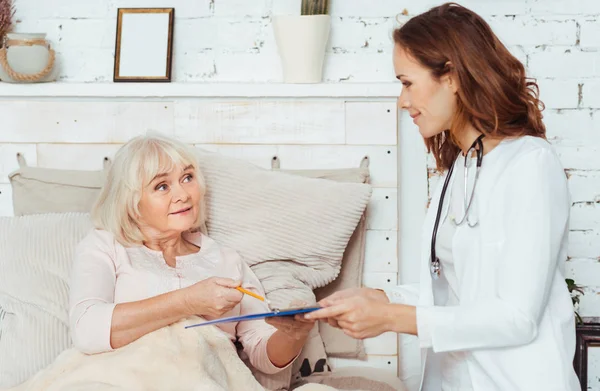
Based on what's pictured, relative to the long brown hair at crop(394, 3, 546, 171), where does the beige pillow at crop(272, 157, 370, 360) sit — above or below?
below

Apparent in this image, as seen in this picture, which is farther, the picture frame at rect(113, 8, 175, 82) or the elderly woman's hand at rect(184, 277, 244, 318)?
the picture frame at rect(113, 8, 175, 82)

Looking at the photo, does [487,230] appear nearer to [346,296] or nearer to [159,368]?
[346,296]

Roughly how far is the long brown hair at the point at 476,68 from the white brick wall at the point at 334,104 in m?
0.73

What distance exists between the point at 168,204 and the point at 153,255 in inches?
5.5

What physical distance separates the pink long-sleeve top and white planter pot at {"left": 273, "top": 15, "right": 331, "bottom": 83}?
0.61 meters

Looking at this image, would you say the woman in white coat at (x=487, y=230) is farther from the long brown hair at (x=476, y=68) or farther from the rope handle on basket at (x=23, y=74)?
the rope handle on basket at (x=23, y=74)

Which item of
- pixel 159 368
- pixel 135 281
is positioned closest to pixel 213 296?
pixel 159 368

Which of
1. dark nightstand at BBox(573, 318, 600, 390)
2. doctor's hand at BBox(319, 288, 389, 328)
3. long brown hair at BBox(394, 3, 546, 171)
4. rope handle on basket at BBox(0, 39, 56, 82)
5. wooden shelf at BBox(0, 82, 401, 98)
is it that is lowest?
dark nightstand at BBox(573, 318, 600, 390)

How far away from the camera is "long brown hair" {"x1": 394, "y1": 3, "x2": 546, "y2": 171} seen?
1559 mm

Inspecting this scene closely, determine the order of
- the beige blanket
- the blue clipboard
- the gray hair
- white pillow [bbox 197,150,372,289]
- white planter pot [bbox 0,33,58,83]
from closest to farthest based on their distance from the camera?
the blue clipboard
the beige blanket
the gray hair
white pillow [bbox 197,150,372,289]
white planter pot [bbox 0,33,58,83]

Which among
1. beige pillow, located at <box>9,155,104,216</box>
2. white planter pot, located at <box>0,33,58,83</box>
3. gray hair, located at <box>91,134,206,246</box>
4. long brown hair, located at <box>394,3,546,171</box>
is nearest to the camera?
long brown hair, located at <box>394,3,546,171</box>

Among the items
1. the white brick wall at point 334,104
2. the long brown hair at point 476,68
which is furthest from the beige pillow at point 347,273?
the long brown hair at point 476,68

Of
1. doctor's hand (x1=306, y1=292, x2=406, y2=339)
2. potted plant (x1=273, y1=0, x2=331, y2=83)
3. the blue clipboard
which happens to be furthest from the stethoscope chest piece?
potted plant (x1=273, y1=0, x2=331, y2=83)

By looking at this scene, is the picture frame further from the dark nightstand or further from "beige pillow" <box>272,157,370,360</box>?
the dark nightstand
